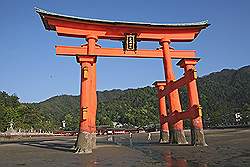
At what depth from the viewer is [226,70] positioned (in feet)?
625

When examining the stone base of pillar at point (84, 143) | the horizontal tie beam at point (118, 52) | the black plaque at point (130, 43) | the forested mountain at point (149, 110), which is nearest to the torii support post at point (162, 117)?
the horizontal tie beam at point (118, 52)

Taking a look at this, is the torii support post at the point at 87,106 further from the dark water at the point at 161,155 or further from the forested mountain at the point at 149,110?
the forested mountain at the point at 149,110

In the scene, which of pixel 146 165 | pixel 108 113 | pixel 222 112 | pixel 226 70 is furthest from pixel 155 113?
pixel 226 70

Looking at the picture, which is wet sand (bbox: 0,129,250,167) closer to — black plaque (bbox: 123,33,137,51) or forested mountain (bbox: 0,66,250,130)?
black plaque (bbox: 123,33,137,51)

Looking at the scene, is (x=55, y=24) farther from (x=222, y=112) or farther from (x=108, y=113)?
(x=108, y=113)

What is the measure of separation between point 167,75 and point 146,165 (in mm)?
8647

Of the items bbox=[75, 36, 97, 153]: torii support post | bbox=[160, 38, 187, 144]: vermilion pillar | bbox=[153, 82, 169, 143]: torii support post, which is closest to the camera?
bbox=[75, 36, 97, 153]: torii support post

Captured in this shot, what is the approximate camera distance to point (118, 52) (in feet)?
49.9

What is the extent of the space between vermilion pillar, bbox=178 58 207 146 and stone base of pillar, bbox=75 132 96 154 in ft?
17.3

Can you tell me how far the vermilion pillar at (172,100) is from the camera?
15.4 metres

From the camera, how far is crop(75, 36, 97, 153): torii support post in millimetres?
12648

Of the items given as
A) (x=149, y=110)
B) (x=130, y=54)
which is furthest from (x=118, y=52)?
(x=149, y=110)

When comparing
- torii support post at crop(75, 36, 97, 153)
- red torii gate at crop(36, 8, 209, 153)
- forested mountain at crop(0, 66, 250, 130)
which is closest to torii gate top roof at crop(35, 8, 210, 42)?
red torii gate at crop(36, 8, 209, 153)

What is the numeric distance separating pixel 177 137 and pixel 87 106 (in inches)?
225
